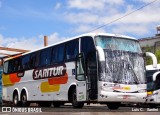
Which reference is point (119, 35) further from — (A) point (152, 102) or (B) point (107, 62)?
(A) point (152, 102)

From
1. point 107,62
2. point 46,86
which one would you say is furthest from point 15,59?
point 107,62

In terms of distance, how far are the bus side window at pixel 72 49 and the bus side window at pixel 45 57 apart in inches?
88.8

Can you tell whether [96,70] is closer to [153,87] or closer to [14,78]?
[153,87]

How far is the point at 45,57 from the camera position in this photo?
874 inches

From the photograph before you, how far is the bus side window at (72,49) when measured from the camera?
18717 mm

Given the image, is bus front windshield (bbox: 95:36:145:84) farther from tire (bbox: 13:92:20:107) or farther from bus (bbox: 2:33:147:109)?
tire (bbox: 13:92:20:107)

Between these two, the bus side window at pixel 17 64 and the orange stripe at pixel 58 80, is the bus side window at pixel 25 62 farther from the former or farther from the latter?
the orange stripe at pixel 58 80

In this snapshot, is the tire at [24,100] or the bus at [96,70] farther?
the tire at [24,100]

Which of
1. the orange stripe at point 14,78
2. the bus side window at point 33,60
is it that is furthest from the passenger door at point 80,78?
the orange stripe at point 14,78

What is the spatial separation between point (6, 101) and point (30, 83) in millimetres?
4543

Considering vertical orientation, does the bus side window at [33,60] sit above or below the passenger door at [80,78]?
above

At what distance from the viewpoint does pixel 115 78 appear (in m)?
17.3

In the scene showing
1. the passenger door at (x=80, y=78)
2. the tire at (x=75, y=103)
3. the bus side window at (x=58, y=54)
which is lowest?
the tire at (x=75, y=103)

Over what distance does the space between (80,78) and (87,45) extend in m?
1.49
